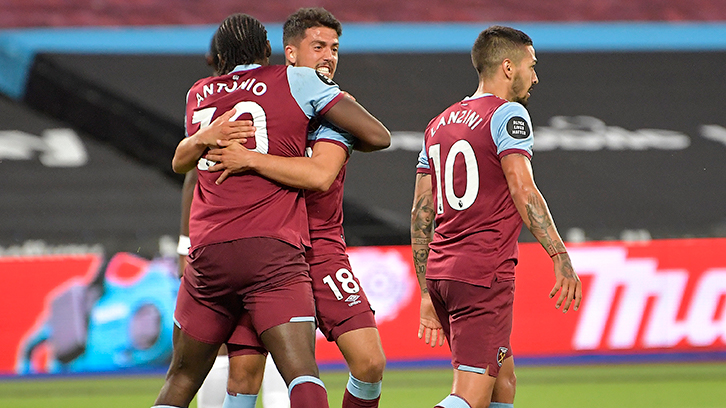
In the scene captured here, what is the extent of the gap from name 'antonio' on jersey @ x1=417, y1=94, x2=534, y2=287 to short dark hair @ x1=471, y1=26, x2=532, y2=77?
142mm

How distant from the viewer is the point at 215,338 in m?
2.86

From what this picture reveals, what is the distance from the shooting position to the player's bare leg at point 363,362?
3.35m

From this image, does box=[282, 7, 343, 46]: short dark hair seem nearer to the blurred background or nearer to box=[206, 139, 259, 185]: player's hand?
box=[206, 139, 259, 185]: player's hand

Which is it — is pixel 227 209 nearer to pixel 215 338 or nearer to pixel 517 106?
pixel 215 338

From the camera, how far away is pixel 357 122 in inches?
113

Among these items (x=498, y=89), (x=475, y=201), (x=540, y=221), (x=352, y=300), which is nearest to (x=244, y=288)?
(x=352, y=300)

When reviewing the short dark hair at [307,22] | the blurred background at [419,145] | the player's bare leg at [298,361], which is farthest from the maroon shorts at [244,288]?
the blurred background at [419,145]

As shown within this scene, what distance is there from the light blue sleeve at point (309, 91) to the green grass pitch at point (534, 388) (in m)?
2.77

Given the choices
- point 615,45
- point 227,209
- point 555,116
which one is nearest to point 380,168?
point 555,116

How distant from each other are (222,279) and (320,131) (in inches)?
24.5

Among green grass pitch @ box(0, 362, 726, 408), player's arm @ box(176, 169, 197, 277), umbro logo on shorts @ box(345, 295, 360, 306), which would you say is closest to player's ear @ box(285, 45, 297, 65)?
player's arm @ box(176, 169, 197, 277)

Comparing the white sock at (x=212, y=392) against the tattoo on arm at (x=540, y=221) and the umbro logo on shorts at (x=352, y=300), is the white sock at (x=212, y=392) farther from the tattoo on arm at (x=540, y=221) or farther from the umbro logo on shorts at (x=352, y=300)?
the tattoo on arm at (x=540, y=221)

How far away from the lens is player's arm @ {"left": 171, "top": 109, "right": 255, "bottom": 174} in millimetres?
2793

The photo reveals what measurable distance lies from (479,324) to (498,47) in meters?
1.08
